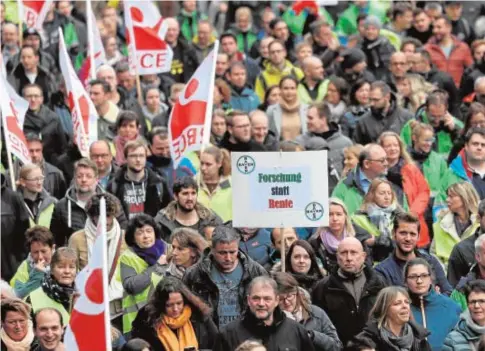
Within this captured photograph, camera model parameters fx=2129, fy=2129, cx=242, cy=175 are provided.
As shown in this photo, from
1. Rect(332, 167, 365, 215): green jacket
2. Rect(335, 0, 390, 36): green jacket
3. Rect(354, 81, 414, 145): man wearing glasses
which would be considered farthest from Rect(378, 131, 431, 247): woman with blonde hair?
Rect(335, 0, 390, 36): green jacket

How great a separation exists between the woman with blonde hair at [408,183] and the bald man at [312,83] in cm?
411

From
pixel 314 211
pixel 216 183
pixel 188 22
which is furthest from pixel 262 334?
pixel 188 22

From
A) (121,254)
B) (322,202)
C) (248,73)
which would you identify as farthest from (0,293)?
(248,73)

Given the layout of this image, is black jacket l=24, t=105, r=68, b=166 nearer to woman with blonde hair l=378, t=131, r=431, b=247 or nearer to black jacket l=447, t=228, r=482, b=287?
woman with blonde hair l=378, t=131, r=431, b=247

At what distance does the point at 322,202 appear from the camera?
A: 1655 cm

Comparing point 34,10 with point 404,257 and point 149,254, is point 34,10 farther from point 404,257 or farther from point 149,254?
point 404,257

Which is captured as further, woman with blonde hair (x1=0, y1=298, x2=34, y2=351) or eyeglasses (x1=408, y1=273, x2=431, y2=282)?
eyeglasses (x1=408, y1=273, x2=431, y2=282)

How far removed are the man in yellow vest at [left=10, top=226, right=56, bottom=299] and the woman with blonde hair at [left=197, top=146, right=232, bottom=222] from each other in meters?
Answer: 2.18

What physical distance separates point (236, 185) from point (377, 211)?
70.1 inches

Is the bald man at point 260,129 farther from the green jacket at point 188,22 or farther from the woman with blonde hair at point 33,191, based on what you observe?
the green jacket at point 188,22

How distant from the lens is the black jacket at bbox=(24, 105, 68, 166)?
72.2 feet

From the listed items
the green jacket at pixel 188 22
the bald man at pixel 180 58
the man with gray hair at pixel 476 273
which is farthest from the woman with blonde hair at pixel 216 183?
the green jacket at pixel 188 22

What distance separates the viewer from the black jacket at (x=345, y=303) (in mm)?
15766

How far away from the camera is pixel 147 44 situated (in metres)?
22.8
